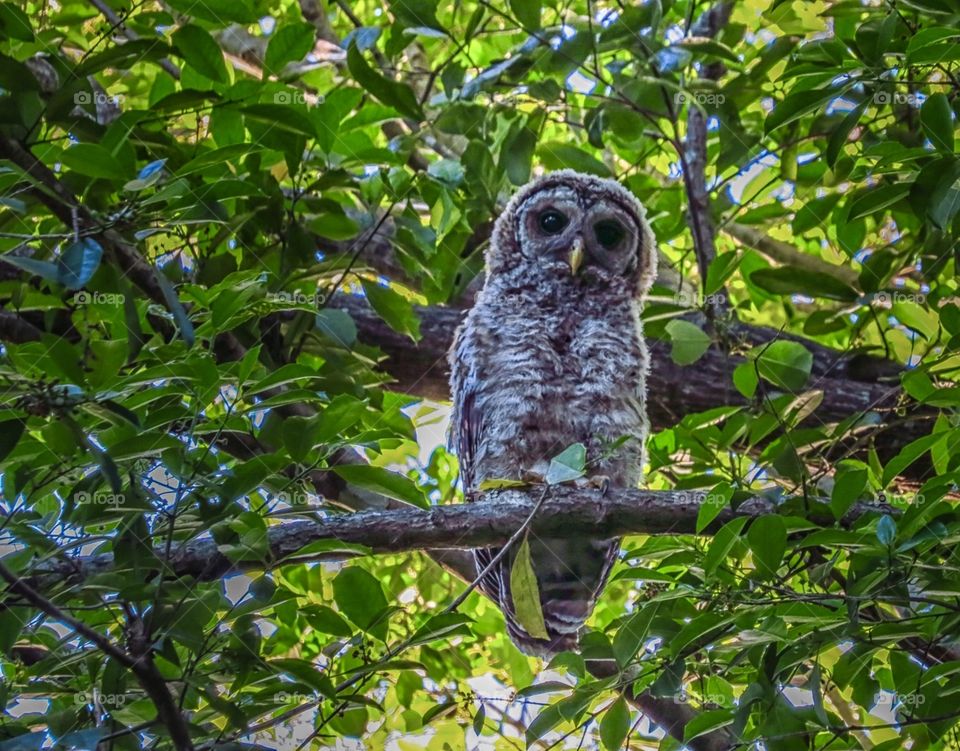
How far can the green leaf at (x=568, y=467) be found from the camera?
1.27 m

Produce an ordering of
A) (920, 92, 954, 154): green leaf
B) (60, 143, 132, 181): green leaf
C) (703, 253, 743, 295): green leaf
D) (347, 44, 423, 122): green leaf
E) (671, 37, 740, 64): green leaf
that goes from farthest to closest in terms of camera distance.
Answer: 1. (671, 37, 740, 64): green leaf
2. (347, 44, 423, 122): green leaf
3. (703, 253, 743, 295): green leaf
4. (920, 92, 954, 154): green leaf
5. (60, 143, 132, 181): green leaf

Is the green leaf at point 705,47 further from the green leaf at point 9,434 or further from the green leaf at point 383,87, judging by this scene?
the green leaf at point 9,434

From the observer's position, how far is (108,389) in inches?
45.6

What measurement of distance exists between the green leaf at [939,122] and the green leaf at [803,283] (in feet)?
1.87

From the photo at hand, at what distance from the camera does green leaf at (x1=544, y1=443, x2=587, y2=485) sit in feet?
4.18

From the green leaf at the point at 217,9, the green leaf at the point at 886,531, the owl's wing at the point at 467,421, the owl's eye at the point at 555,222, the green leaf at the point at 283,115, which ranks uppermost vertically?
the green leaf at the point at 217,9

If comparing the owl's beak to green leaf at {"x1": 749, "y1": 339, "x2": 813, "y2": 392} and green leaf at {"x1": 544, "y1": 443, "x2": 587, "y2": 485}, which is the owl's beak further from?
green leaf at {"x1": 544, "y1": 443, "x2": 587, "y2": 485}

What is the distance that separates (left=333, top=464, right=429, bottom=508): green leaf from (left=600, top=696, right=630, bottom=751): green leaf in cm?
Answer: 44

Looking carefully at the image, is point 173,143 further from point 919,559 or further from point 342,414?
point 919,559

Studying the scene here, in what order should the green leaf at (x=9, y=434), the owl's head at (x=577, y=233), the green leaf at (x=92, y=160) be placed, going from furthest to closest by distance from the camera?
the owl's head at (x=577, y=233)
the green leaf at (x=92, y=160)
the green leaf at (x=9, y=434)

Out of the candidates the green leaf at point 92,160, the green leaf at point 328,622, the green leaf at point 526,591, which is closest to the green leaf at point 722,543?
the green leaf at point 526,591

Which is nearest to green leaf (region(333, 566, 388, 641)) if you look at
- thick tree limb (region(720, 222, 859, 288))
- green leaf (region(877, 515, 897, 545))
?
green leaf (region(877, 515, 897, 545))

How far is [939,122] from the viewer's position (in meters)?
1.41

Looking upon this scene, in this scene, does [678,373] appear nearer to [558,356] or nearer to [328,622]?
[558,356]
